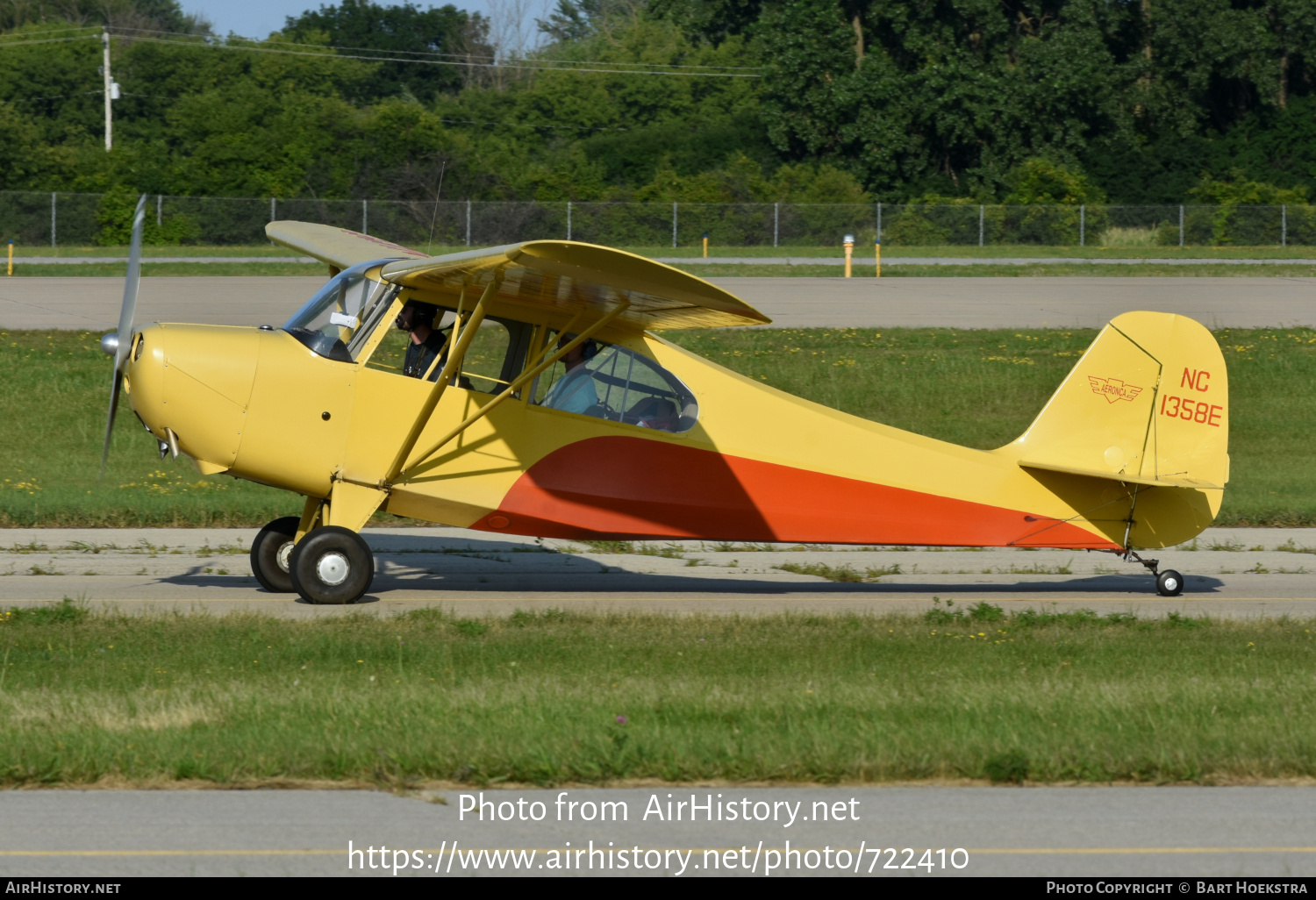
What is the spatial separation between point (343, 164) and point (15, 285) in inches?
842

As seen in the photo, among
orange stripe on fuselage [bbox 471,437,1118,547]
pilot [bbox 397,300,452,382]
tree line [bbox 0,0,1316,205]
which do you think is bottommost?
orange stripe on fuselage [bbox 471,437,1118,547]

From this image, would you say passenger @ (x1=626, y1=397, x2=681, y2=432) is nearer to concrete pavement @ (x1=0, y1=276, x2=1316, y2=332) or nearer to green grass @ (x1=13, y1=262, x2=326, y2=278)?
concrete pavement @ (x1=0, y1=276, x2=1316, y2=332)

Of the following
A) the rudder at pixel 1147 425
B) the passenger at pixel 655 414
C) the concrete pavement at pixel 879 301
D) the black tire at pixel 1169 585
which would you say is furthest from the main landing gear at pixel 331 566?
the concrete pavement at pixel 879 301

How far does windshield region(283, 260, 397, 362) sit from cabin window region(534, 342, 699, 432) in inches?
53.3

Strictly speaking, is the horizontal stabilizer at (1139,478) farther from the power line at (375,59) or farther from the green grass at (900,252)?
the power line at (375,59)

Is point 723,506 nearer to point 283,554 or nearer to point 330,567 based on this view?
point 330,567

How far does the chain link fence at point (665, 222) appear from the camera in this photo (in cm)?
5012

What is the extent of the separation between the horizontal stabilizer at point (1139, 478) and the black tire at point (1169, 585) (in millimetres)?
909

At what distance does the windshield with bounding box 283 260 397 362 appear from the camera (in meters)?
10.8

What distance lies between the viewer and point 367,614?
10.4m

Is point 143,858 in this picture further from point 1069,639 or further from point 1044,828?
point 1069,639

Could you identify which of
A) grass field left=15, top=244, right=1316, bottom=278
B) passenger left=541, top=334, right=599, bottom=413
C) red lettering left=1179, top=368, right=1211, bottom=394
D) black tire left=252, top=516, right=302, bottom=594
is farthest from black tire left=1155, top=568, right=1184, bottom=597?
grass field left=15, top=244, right=1316, bottom=278

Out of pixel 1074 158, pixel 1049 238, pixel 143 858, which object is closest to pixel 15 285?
pixel 143 858

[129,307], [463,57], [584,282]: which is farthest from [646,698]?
[463,57]
